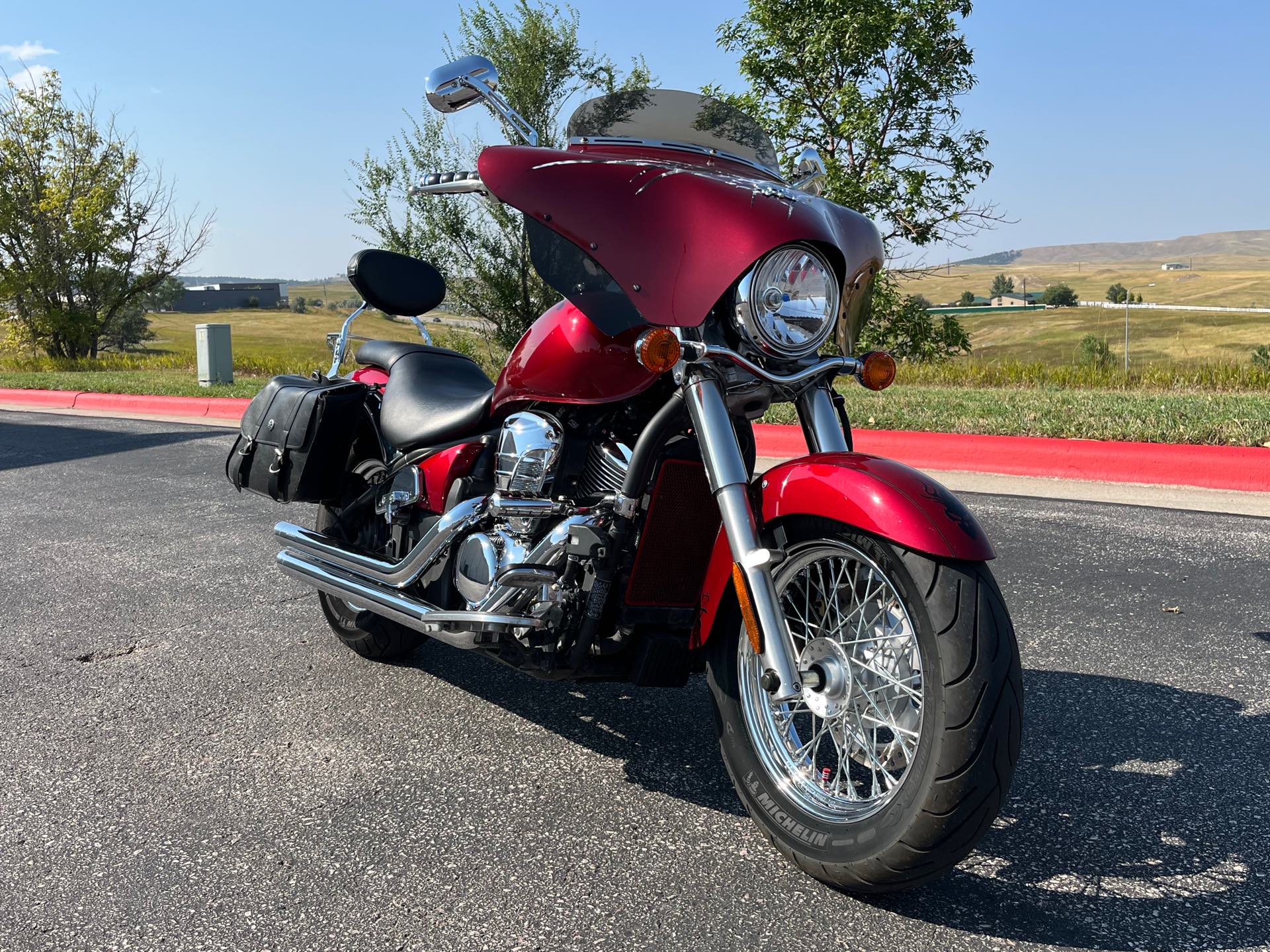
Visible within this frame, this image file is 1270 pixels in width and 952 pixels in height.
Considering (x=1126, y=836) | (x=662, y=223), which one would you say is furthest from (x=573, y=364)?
(x=1126, y=836)

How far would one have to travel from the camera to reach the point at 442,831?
112 inches

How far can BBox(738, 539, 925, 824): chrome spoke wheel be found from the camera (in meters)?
2.48

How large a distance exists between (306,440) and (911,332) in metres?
20.3

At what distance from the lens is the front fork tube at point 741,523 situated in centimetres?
249

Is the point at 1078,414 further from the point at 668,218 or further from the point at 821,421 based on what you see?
the point at 668,218

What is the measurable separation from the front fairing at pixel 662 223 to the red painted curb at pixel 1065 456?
173 inches

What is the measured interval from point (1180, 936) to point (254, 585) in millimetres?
4157

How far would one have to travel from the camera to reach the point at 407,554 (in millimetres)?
3602

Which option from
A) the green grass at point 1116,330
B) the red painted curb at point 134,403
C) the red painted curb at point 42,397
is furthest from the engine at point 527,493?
the green grass at point 1116,330

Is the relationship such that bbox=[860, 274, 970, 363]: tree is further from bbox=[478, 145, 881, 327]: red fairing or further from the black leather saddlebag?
bbox=[478, 145, 881, 327]: red fairing

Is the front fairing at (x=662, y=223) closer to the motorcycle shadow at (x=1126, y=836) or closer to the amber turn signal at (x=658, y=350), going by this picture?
the amber turn signal at (x=658, y=350)

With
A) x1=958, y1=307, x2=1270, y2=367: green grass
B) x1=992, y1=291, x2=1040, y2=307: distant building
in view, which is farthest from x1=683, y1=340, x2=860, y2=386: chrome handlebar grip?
x1=992, y1=291, x2=1040, y2=307: distant building

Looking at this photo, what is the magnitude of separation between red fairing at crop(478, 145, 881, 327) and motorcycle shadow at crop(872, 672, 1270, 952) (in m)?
1.45

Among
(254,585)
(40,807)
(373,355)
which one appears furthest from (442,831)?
(254,585)
